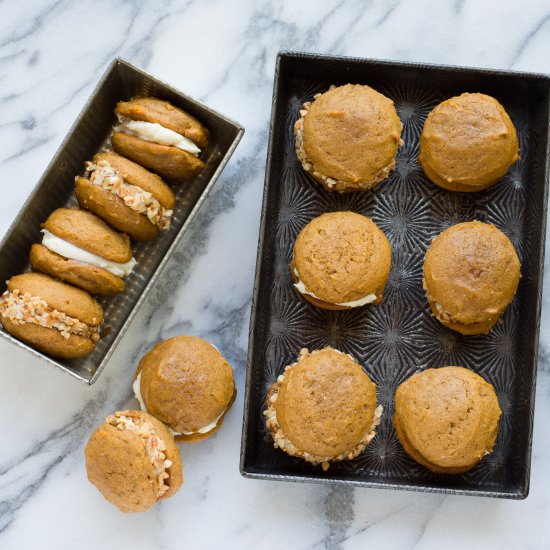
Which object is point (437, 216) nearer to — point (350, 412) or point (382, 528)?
point (350, 412)

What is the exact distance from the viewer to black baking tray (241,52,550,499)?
2.56 meters

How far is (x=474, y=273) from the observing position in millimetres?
2486

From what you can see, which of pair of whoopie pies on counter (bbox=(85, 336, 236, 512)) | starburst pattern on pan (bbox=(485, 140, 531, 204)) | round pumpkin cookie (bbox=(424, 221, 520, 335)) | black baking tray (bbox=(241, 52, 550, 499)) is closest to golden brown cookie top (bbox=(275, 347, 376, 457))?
black baking tray (bbox=(241, 52, 550, 499))

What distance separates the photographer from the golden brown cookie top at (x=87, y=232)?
2.47m

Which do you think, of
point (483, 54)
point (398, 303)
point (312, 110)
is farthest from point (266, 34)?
point (398, 303)

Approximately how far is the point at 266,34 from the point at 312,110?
0.40 m

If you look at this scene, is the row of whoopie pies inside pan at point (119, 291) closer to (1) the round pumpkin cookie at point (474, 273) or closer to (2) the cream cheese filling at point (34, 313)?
(2) the cream cheese filling at point (34, 313)

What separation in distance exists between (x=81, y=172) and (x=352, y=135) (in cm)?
89

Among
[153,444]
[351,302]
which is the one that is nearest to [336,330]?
[351,302]

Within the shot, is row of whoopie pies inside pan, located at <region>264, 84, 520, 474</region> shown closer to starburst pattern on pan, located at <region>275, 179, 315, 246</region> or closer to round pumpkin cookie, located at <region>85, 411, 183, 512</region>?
starburst pattern on pan, located at <region>275, 179, 315, 246</region>

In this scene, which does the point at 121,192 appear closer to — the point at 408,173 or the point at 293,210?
the point at 293,210

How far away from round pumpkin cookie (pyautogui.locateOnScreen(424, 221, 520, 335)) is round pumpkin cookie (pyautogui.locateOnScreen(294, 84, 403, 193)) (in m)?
0.33

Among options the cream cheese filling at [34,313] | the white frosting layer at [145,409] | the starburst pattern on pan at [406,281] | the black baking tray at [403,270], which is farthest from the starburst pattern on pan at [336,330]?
the cream cheese filling at [34,313]

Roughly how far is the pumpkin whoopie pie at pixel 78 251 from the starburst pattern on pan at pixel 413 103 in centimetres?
102
